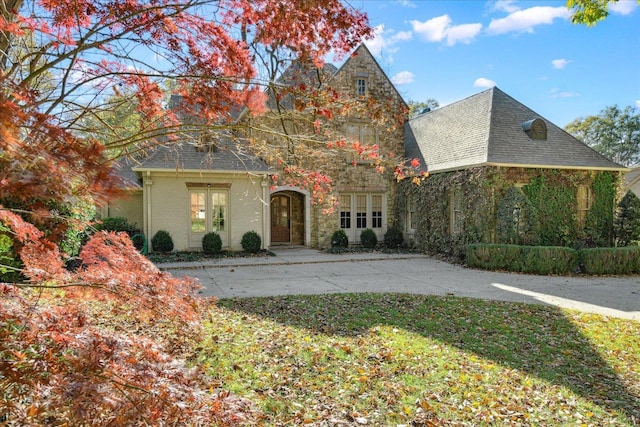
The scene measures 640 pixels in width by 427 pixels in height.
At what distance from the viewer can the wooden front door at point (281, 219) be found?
16891 mm

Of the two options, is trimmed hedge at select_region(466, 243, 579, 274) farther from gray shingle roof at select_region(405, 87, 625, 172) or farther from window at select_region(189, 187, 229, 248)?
window at select_region(189, 187, 229, 248)

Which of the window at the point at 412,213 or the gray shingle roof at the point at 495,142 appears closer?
the gray shingle roof at the point at 495,142

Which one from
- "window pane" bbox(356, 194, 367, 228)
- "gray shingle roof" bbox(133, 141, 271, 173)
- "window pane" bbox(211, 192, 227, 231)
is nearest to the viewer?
"gray shingle roof" bbox(133, 141, 271, 173)

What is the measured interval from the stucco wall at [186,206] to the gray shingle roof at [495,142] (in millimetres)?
6744

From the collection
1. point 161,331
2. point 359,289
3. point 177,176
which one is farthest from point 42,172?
point 177,176

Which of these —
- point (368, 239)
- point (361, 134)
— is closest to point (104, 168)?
point (368, 239)

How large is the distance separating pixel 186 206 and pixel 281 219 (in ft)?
14.0

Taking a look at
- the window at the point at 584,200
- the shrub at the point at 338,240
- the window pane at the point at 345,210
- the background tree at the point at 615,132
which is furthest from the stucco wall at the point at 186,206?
the background tree at the point at 615,132

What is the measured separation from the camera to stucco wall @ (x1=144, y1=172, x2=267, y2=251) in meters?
13.7

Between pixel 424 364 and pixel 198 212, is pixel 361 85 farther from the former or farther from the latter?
A: pixel 424 364

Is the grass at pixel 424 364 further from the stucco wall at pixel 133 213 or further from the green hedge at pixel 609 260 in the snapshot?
the stucco wall at pixel 133 213

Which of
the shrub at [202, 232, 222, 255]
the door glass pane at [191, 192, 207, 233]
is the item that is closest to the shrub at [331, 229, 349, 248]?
the shrub at [202, 232, 222, 255]

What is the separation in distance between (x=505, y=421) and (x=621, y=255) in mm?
10235

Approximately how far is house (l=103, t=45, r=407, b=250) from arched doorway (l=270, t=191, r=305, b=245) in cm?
4
